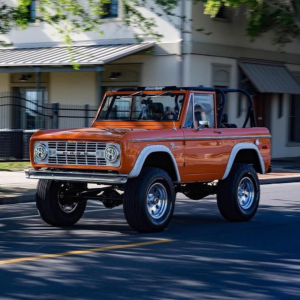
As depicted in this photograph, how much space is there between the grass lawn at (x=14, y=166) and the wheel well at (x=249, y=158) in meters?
9.83

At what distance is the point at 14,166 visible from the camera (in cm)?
2125

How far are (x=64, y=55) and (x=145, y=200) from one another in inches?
604

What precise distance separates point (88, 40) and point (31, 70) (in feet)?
7.83

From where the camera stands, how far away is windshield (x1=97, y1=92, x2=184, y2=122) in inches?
439

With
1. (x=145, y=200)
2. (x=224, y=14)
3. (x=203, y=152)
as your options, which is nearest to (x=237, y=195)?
(x=203, y=152)

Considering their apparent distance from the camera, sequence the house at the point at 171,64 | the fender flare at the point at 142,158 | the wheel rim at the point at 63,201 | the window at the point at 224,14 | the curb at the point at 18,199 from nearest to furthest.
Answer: the fender flare at the point at 142,158
the wheel rim at the point at 63,201
the curb at the point at 18,199
the house at the point at 171,64
the window at the point at 224,14

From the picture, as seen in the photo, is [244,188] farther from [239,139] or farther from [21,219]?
[21,219]

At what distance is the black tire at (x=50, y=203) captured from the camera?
10656 millimetres

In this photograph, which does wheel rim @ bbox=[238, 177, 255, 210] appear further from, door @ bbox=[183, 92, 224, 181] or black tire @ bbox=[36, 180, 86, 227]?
black tire @ bbox=[36, 180, 86, 227]

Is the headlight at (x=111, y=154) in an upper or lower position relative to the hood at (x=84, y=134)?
lower

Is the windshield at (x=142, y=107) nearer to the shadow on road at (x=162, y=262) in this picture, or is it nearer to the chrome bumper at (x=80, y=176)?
the shadow on road at (x=162, y=262)

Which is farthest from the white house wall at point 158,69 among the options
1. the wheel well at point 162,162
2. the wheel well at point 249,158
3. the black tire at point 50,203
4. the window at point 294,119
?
the black tire at point 50,203

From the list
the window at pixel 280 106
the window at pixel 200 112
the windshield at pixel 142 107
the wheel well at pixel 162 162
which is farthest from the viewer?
the window at pixel 280 106

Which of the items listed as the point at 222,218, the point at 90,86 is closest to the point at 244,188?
the point at 222,218
